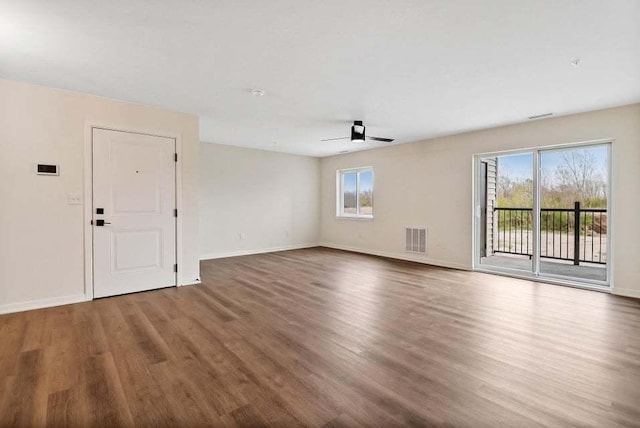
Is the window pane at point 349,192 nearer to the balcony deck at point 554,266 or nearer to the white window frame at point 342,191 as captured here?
the white window frame at point 342,191

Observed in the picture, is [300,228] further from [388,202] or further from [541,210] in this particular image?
[541,210]

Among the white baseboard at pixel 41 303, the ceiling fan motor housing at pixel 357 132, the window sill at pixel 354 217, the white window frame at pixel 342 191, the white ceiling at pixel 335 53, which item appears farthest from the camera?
the white window frame at pixel 342 191

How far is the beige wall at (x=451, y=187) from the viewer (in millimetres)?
4002

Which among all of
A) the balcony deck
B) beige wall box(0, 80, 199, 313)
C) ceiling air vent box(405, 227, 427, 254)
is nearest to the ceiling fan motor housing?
ceiling air vent box(405, 227, 427, 254)

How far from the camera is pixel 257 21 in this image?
2262mm

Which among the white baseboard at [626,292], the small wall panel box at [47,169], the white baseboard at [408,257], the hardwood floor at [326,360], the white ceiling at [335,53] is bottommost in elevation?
the hardwood floor at [326,360]

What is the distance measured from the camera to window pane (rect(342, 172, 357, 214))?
8.08 m

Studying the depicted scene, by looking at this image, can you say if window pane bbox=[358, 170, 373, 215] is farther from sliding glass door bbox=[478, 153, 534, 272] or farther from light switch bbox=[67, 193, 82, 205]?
light switch bbox=[67, 193, 82, 205]

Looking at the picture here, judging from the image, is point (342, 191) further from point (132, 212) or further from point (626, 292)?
point (626, 292)

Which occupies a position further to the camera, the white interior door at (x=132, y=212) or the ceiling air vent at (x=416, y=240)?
the ceiling air vent at (x=416, y=240)

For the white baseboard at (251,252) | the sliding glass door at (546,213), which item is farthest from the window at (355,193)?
the sliding glass door at (546,213)

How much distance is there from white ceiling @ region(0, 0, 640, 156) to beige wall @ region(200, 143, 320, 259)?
98.8 inches

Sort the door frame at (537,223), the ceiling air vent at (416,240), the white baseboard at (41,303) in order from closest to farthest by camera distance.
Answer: the white baseboard at (41,303)
the door frame at (537,223)
the ceiling air vent at (416,240)

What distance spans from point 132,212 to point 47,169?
98 centimetres
